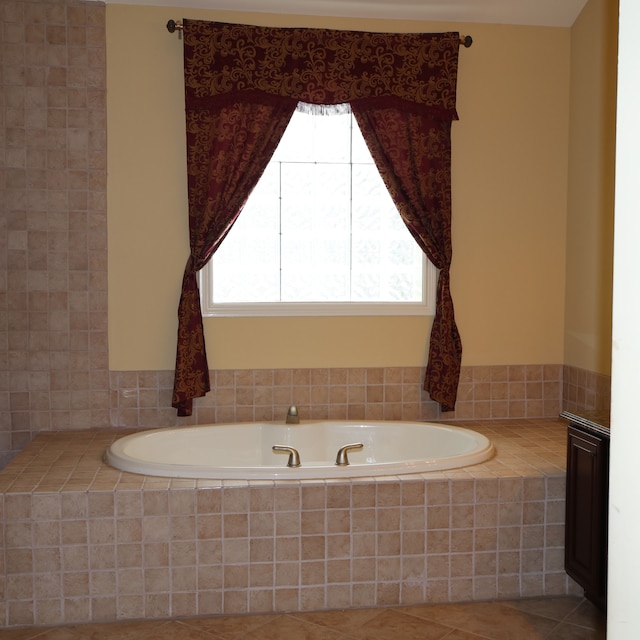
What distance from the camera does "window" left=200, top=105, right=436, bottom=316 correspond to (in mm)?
3859

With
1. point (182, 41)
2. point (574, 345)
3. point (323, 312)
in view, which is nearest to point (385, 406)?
point (323, 312)

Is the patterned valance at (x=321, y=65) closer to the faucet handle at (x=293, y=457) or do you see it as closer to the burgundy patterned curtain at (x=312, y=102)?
the burgundy patterned curtain at (x=312, y=102)

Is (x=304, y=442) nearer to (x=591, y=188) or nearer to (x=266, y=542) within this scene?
(x=266, y=542)

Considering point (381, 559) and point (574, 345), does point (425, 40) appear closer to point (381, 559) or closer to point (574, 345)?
point (574, 345)

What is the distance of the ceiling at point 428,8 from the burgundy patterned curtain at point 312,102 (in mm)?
117

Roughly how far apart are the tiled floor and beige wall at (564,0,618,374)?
48.7 inches

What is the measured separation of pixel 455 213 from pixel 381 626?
2107 millimetres

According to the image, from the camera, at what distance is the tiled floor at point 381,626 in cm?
270

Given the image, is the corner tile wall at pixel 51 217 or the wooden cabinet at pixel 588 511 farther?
the corner tile wall at pixel 51 217

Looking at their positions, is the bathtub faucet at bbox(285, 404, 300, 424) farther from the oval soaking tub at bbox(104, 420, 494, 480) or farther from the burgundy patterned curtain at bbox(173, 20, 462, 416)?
the burgundy patterned curtain at bbox(173, 20, 462, 416)

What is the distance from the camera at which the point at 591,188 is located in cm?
381

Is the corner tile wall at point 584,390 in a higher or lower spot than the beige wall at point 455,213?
lower

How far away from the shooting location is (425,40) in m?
3.84

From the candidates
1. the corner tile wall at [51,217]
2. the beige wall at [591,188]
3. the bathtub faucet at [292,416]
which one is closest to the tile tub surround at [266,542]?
the corner tile wall at [51,217]
